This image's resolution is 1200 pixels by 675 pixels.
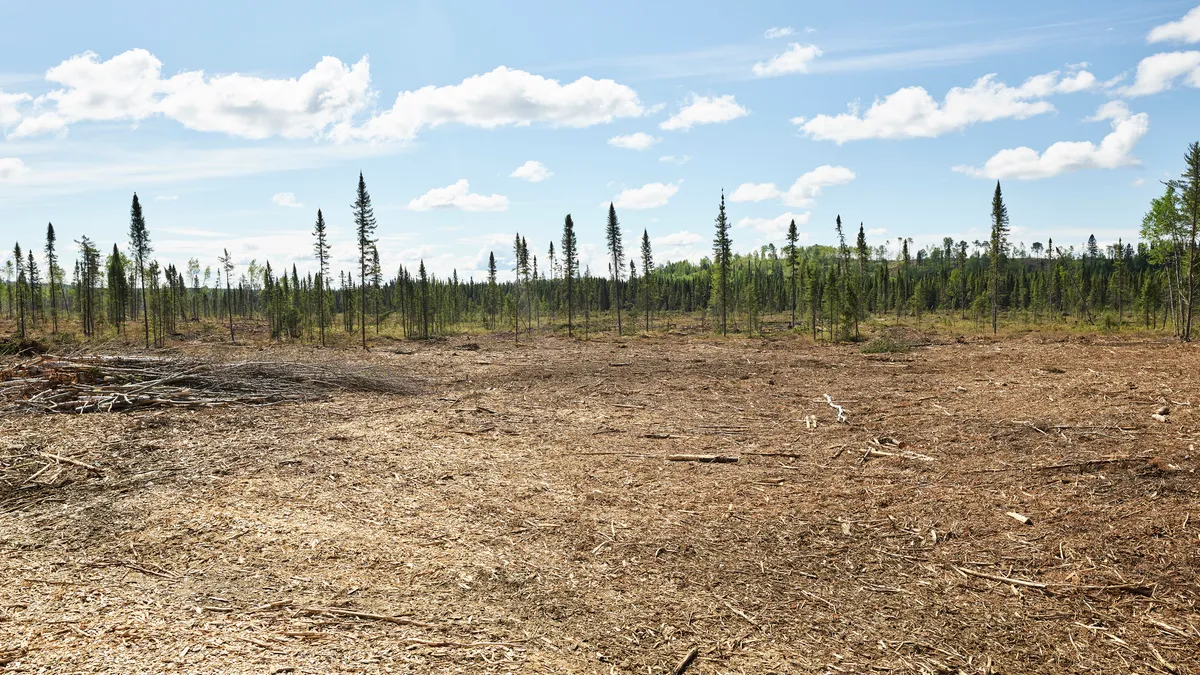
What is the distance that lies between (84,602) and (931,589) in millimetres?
7433

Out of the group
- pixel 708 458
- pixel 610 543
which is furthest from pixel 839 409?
pixel 610 543

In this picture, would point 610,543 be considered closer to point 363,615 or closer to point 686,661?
point 686,661

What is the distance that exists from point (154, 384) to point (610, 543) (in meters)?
13.6

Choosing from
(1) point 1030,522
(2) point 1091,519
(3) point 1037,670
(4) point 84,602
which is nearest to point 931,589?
(3) point 1037,670

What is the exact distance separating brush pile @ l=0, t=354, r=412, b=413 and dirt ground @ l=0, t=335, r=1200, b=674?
113 cm

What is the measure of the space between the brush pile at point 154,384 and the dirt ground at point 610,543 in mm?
1135

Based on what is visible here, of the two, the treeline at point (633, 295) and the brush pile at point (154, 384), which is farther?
the treeline at point (633, 295)

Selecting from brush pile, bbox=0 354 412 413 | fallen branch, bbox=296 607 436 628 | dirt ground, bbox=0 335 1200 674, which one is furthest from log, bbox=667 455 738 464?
brush pile, bbox=0 354 412 413

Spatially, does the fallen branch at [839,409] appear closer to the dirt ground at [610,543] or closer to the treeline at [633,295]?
the dirt ground at [610,543]

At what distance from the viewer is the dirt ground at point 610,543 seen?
4.73 meters

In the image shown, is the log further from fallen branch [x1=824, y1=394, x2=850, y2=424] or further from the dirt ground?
fallen branch [x1=824, y1=394, x2=850, y2=424]

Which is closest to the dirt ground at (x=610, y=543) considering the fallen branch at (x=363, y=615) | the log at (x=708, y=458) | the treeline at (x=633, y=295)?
the fallen branch at (x=363, y=615)

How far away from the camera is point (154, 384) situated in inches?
590

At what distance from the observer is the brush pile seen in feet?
45.5
